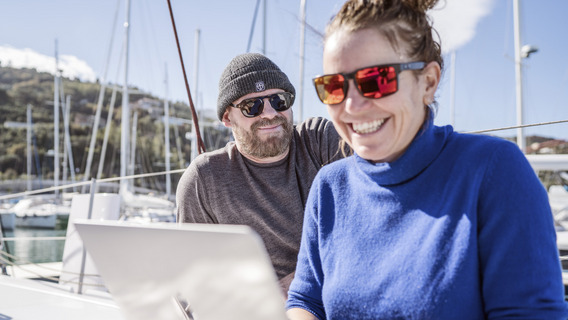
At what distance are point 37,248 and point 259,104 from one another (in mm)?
20099

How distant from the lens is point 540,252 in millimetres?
710

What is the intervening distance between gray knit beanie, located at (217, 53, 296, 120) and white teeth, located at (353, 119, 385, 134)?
0.95 m

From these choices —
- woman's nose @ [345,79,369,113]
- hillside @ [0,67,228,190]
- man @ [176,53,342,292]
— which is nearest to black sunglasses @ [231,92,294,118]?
man @ [176,53,342,292]

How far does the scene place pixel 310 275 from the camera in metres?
1.07

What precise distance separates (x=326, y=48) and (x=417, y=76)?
0.22 m

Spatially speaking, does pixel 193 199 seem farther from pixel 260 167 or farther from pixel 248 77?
pixel 248 77

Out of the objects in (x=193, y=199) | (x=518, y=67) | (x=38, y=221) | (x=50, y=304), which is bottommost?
(x=38, y=221)

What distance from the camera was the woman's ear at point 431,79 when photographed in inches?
36.4

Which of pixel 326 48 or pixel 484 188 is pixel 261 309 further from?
pixel 326 48

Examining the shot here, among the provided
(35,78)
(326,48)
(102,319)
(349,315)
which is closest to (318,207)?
(349,315)

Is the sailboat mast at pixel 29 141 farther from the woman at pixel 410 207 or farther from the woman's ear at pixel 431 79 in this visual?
the woman's ear at pixel 431 79

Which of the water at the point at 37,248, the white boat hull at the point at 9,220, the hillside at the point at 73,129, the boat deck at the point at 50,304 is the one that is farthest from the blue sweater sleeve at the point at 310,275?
the white boat hull at the point at 9,220

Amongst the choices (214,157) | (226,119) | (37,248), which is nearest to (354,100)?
(214,157)

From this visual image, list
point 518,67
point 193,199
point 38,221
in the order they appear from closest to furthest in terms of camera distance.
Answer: point 193,199, point 518,67, point 38,221
